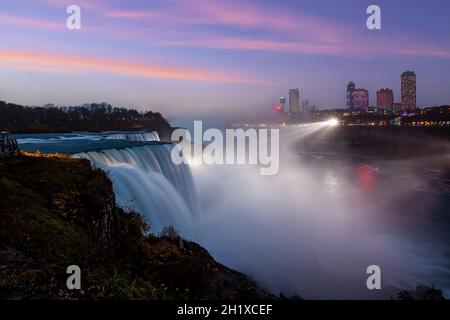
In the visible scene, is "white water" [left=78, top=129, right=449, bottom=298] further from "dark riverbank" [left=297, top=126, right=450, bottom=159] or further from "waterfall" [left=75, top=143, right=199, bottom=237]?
"dark riverbank" [left=297, top=126, right=450, bottom=159]

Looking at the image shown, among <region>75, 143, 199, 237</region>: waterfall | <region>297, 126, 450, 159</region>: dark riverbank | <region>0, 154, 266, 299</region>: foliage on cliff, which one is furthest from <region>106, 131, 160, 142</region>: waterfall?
<region>297, 126, 450, 159</region>: dark riverbank

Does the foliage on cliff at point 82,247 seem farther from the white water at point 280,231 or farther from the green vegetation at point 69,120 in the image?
the green vegetation at point 69,120

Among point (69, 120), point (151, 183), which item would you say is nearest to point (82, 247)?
point (151, 183)

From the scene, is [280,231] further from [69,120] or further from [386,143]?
[386,143]

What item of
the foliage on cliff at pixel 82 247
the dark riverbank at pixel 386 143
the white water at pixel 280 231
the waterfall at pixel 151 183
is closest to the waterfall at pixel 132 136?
the white water at pixel 280 231

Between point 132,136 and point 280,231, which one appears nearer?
point 280,231

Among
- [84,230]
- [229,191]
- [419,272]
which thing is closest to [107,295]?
[84,230]
